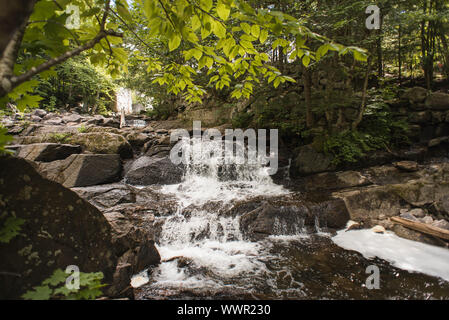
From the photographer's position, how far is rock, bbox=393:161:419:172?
6.17 m

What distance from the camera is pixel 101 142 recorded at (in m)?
8.48

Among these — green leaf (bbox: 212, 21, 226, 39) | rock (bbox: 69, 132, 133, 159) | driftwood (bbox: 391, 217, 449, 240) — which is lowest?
driftwood (bbox: 391, 217, 449, 240)

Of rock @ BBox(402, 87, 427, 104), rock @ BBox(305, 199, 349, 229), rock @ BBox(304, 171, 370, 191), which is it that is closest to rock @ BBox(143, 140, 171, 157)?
rock @ BBox(304, 171, 370, 191)

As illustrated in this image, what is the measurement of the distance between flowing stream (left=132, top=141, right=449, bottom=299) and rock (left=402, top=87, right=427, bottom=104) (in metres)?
6.85

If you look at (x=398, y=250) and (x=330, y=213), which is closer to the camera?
(x=398, y=250)

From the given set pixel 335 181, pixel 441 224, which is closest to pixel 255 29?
pixel 441 224

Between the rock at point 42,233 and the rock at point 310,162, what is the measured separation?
6659 millimetres

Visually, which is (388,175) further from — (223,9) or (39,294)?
(39,294)

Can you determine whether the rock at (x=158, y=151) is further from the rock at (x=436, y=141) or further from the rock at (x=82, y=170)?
the rock at (x=436, y=141)

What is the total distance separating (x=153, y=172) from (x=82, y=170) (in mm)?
2219

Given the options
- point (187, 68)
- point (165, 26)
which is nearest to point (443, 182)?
point (187, 68)

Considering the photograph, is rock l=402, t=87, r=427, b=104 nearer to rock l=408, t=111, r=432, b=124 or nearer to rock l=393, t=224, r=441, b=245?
rock l=408, t=111, r=432, b=124

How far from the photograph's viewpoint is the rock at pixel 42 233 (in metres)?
1.48

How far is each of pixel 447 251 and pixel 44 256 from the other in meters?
5.91
